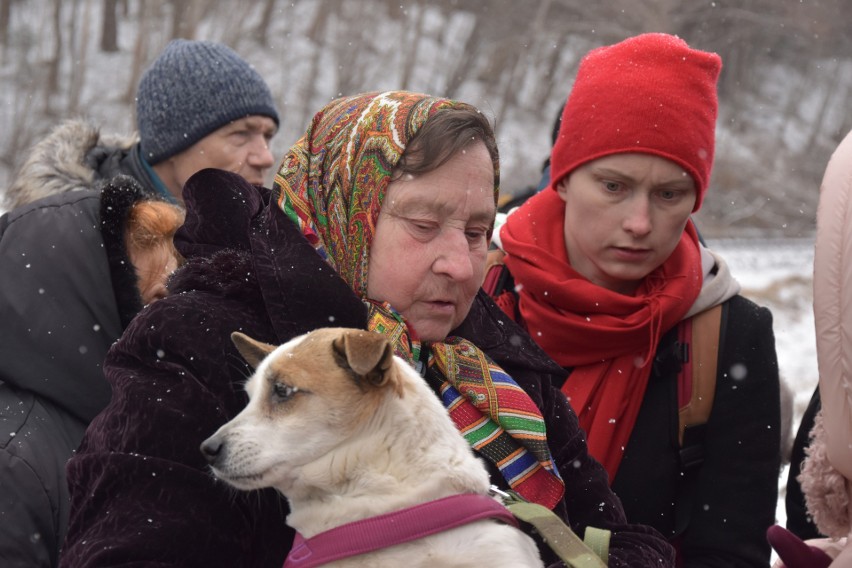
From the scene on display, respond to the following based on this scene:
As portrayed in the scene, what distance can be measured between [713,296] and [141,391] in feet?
7.63

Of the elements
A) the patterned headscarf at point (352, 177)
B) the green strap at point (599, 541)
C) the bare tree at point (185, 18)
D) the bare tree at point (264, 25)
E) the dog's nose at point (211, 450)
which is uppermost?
the patterned headscarf at point (352, 177)

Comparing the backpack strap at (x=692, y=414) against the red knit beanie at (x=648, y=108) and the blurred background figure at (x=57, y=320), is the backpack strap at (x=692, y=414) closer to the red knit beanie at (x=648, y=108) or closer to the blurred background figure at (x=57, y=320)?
the red knit beanie at (x=648, y=108)

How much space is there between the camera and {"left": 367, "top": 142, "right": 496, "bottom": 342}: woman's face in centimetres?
259

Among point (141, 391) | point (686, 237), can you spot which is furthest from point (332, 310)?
point (686, 237)

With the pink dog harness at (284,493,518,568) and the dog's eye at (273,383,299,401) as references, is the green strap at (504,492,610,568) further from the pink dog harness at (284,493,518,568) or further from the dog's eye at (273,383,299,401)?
the dog's eye at (273,383,299,401)

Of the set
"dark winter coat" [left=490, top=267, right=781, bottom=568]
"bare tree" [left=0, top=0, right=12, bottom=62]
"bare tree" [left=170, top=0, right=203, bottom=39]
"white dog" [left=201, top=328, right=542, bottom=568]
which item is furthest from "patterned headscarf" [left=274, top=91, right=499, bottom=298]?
"bare tree" [left=0, top=0, right=12, bottom=62]

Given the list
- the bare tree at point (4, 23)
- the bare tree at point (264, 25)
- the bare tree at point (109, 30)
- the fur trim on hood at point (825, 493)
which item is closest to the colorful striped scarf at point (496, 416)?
the fur trim on hood at point (825, 493)

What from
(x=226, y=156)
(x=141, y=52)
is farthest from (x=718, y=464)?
(x=141, y=52)

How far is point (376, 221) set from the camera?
8.59 feet

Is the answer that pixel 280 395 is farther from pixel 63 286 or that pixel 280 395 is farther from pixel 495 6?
pixel 495 6

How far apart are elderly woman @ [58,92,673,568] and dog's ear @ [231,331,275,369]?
6 centimetres

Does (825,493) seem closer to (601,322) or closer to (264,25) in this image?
(601,322)

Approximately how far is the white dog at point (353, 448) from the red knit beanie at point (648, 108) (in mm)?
1631

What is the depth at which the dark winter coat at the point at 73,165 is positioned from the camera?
15.9 feet
